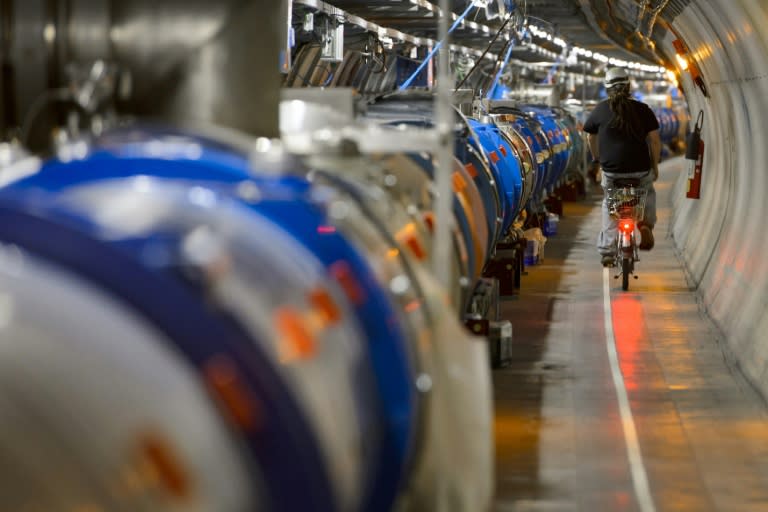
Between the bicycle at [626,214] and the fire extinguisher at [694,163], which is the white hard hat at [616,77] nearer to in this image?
the bicycle at [626,214]

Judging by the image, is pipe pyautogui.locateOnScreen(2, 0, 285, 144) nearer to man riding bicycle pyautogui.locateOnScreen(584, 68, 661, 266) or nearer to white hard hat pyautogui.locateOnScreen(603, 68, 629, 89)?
man riding bicycle pyautogui.locateOnScreen(584, 68, 661, 266)

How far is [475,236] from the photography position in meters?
8.40

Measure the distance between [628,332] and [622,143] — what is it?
8.95 feet

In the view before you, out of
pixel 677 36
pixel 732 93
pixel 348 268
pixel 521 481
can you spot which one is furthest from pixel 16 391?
pixel 677 36

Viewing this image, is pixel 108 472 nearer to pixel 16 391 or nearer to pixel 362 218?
pixel 16 391

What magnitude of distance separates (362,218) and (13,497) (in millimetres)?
1660

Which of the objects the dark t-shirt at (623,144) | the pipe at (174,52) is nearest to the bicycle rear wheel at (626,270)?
the dark t-shirt at (623,144)

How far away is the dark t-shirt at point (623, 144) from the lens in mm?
13844

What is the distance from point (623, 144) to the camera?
45.4ft

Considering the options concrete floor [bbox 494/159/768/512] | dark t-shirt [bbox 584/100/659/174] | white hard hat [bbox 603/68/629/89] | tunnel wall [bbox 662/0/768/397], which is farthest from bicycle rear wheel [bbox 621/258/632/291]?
white hard hat [bbox 603/68/629/89]

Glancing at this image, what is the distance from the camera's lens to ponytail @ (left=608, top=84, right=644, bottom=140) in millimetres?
13812

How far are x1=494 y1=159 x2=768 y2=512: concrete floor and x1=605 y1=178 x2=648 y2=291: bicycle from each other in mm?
281

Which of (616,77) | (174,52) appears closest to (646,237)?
(616,77)

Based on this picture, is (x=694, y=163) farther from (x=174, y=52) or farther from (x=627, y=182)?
(x=174, y=52)
